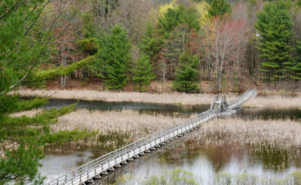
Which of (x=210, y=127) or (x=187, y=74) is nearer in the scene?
(x=210, y=127)

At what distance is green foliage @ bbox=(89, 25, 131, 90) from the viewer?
52250 mm

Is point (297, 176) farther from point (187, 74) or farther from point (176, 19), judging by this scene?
point (176, 19)

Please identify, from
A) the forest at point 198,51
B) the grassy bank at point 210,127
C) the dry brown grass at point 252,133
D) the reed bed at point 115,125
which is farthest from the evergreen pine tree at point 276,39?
the reed bed at point 115,125

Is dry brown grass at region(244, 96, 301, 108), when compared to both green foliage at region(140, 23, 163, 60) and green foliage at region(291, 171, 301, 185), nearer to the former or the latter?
green foliage at region(140, 23, 163, 60)

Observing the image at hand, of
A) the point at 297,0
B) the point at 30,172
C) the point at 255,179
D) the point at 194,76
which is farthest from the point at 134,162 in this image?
the point at 297,0

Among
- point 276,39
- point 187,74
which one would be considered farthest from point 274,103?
point 276,39

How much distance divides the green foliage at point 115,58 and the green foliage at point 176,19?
Answer: 667 cm

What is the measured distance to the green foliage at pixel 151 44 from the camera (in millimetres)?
55062

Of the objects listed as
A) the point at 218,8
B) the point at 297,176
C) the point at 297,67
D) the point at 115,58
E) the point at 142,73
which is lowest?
the point at 297,176

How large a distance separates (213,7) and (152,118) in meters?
36.8

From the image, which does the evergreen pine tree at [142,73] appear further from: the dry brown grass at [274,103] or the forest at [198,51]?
the dry brown grass at [274,103]

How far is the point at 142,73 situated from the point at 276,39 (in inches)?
850

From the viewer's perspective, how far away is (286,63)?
165 feet

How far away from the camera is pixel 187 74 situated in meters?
50.5
